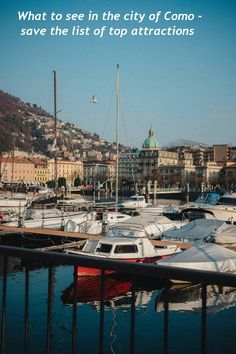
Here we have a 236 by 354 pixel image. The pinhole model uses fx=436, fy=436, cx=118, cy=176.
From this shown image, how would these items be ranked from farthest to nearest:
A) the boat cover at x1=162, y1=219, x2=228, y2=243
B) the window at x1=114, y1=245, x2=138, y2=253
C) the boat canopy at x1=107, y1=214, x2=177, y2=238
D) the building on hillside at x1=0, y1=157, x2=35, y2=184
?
Result: the building on hillside at x1=0, y1=157, x2=35, y2=184
the boat cover at x1=162, y1=219, x2=228, y2=243
the boat canopy at x1=107, y1=214, x2=177, y2=238
the window at x1=114, y1=245, x2=138, y2=253

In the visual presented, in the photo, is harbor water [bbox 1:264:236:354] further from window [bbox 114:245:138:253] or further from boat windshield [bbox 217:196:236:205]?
boat windshield [bbox 217:196:236:205]

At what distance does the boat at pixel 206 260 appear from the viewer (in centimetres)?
1493

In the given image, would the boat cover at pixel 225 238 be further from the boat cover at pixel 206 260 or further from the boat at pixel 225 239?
the boat cover at pixel 206 260

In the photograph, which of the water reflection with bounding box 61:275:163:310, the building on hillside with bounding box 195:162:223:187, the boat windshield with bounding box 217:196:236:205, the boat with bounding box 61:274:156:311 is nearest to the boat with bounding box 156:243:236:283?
the water reflection with bounding box 61:275:163:310

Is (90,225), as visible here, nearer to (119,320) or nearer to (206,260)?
(206,260)

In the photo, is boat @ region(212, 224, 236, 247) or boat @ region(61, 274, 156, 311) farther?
boat @ region(212, 224, 236, 247)

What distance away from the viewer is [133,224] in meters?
22.4

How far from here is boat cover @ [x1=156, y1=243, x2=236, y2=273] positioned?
49.0 ft

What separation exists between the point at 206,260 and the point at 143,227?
748cm

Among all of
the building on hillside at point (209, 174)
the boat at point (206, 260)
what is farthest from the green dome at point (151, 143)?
the boat at point (206, 260)

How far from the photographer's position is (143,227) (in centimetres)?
2239

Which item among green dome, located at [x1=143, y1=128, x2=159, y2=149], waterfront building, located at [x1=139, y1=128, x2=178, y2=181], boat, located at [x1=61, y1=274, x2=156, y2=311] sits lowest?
boat, located at [x1=61, y1=274, x2=156, y2=311]

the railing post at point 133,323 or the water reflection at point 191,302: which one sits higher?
the railing post at point 133,323

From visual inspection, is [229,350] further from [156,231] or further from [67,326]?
[156,231]
